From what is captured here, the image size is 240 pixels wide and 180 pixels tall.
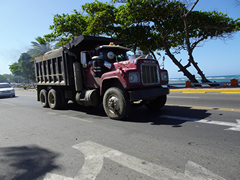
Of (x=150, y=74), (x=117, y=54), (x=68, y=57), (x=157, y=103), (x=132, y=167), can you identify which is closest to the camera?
(x=132, y=167)

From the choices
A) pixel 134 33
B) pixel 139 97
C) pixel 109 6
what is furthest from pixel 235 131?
pixel 109 6

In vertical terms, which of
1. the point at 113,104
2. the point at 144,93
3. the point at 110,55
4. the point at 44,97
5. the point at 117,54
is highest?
the point at 117,54

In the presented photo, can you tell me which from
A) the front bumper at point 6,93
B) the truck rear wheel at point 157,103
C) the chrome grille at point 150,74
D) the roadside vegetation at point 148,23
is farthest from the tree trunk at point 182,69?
the front bumper at point 6,93

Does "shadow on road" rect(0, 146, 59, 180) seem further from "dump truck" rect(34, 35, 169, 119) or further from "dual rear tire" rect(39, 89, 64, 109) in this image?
"dual rear tire" rect(39, 89, 64, 109)

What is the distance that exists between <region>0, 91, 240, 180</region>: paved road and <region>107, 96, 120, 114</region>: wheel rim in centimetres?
60

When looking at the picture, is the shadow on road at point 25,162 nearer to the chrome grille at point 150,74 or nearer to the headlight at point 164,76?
the chrome grille at point 150,74

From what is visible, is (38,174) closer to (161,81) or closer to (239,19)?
(161,81)

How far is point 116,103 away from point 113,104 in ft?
0.40

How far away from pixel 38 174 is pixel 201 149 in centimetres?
272

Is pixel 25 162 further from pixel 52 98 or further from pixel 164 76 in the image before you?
pixel 52 98

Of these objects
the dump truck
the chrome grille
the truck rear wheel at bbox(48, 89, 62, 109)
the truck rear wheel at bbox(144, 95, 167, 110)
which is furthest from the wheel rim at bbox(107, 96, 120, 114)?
the truck rear wheel at bbox(48, 89, 62, 109)

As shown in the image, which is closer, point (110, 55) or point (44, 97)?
point (110, 55)

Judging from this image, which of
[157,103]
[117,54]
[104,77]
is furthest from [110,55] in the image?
[157,103]

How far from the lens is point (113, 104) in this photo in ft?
19.4
